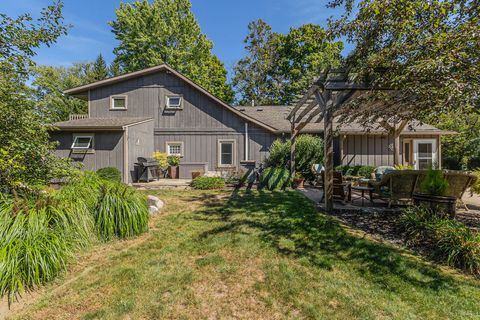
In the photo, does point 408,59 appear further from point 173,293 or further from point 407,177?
point 173,293

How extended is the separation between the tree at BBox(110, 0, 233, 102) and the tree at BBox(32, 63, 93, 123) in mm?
7376

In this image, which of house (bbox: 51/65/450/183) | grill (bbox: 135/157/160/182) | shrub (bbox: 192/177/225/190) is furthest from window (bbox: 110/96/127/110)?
shrub (bbox: 192/177/225/190)

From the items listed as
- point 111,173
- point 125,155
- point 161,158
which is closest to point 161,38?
point 161,158

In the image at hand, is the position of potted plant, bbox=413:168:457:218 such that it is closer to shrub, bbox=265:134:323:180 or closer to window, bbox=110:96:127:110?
shrub, bbox=265:134:323:180

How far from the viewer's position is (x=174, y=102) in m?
13.1

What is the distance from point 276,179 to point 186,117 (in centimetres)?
641

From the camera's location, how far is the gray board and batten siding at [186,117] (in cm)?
1286

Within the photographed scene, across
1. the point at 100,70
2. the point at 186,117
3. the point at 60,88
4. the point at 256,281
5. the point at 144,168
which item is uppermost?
the point at 100,70

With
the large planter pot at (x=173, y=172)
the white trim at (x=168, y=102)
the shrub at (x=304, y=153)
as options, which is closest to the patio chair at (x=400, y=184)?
the shrub at (x=304, y=153)

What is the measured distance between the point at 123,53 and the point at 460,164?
1257 inches

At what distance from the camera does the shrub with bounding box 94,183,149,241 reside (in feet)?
13.7

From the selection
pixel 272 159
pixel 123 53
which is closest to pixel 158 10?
pixel 123 53

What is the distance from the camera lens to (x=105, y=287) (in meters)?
2.86

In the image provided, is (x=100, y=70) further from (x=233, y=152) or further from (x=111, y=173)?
(x=233, y=152)
